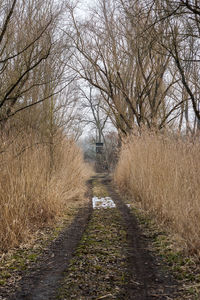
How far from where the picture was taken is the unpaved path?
264cm

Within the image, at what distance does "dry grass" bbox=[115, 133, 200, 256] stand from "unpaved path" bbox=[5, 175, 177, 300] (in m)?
0.49

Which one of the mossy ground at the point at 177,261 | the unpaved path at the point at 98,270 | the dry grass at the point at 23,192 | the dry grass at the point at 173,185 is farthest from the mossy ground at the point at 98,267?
the dry grass at the point at 23,192

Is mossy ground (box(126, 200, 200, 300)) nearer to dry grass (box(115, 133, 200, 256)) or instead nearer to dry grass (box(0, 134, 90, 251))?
dry grass (box(115, 133, 200, 256))

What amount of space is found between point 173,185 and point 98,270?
2.25 metres

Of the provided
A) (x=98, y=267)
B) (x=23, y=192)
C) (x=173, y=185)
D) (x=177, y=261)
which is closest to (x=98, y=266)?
(x=98, y=267)

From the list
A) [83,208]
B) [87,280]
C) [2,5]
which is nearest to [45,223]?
[83,208]

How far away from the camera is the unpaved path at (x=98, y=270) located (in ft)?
8.65

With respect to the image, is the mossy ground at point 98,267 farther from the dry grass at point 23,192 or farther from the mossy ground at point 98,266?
the dry grass at point 23,192

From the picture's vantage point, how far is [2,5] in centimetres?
425

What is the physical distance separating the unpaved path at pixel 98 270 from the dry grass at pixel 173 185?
1.59ft

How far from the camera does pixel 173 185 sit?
4945 mm

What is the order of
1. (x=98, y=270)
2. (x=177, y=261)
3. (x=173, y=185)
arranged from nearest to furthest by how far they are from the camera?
1. (x=98, y=270)
2. (x=177, y=261)
3. (x=173, y=185)

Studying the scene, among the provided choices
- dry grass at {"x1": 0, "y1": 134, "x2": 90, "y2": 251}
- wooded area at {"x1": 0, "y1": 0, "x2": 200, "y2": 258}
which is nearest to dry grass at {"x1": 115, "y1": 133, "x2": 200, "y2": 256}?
wooded area at {"x1": 0, "y1": 0, "x2": 200, "y2": 258}

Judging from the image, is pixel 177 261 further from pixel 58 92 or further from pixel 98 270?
pixel 58 92
